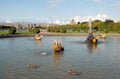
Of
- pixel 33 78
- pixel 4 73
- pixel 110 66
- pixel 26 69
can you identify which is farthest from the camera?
pixel 110 66

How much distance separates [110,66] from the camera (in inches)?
1177

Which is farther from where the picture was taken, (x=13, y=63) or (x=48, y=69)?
(x=13, y=63)

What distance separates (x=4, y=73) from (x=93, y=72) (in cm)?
887

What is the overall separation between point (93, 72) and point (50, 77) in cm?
478

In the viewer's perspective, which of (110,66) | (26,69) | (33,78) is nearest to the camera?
(33,78)

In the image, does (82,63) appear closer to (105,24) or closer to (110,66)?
(110,66)

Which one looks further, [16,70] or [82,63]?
[82,63]

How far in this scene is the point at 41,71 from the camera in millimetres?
26562

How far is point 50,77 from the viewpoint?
24.2 metres

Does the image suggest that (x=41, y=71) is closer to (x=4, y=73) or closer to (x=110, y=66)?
(x=4, y=73)

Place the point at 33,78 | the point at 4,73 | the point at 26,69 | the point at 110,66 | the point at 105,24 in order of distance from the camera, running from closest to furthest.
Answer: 1. the point at 33,78
2. the point at 4,73
3. the point at 26,69
4. the point at 110,66
5. the point at 105,24

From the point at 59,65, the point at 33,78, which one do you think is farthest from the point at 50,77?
the point at 59,65

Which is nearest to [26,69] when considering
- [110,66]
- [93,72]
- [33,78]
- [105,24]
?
[33,78]

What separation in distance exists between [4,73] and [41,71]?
368 cm
